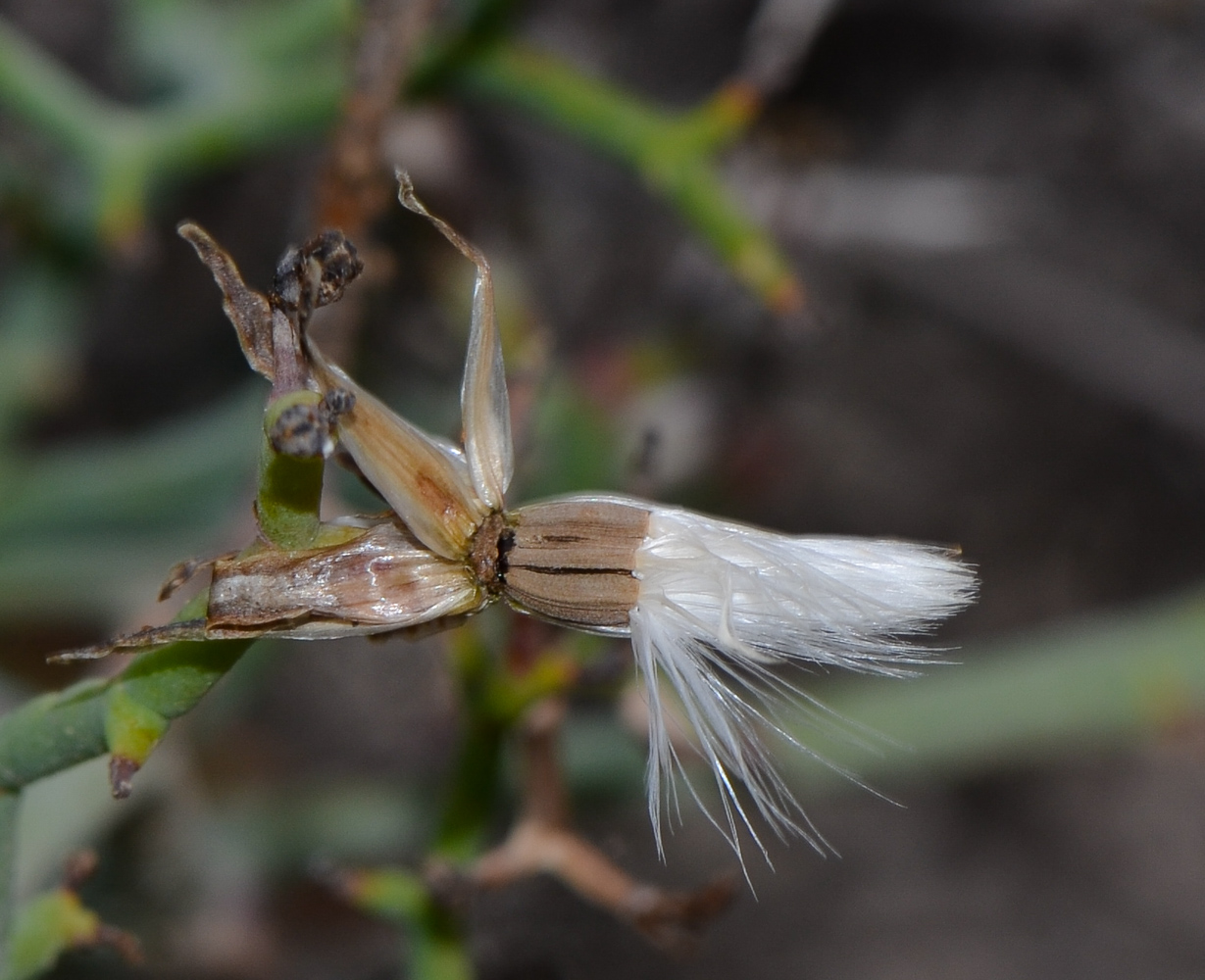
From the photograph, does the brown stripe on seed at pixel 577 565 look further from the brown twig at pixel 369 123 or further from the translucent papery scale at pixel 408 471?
the brown twig at pixel 369 123

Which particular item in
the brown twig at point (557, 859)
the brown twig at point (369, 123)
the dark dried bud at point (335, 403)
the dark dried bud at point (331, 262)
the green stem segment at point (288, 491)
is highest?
the brown twig at point (369, 123)

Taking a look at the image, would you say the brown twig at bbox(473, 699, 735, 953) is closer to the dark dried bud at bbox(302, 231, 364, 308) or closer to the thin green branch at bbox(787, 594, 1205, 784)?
the dark dried bud at bbox(302, 231, 364, 308)

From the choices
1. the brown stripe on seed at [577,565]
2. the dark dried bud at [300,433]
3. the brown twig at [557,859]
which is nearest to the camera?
the dark dried bud at [300,433]

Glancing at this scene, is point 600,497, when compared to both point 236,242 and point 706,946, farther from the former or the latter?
point 706,946

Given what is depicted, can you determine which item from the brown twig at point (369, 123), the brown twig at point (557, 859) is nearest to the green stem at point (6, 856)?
the brown twig at point (557, 859)

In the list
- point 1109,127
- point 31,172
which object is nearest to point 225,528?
point 31,172
